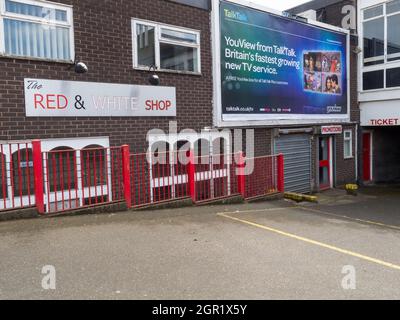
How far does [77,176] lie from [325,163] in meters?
10.8

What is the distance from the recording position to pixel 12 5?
7707mm

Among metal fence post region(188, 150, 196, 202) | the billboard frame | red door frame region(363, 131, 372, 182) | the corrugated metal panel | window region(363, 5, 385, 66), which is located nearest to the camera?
metal fence post region(188, 150, 196, 202)

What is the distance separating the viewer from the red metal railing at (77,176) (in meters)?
7.41

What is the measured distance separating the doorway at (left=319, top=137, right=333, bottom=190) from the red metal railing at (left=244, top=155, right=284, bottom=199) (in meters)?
4.26

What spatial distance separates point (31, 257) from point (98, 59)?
5.31 metres

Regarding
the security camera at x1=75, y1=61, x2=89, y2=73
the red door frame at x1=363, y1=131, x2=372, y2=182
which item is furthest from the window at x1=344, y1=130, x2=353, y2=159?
the security camera at x1=75, y1=61, x2=89, y2=73

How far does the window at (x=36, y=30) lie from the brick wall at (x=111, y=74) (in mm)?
186

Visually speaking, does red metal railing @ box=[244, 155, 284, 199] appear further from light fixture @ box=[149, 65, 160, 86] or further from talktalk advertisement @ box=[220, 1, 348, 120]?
light fixture @ box=[149, 65, 160, 86]

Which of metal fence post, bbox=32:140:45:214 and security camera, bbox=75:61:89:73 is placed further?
security camera, bbox=75:61:89:73

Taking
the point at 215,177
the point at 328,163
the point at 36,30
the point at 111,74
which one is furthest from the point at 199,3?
the point at 328,163

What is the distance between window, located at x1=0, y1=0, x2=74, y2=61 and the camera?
764cm

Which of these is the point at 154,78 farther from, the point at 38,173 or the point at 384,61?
the point at 384,61

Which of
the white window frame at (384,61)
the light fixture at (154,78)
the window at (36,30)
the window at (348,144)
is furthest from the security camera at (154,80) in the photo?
the white window frame at (384,61)

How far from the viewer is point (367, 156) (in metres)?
17.9
